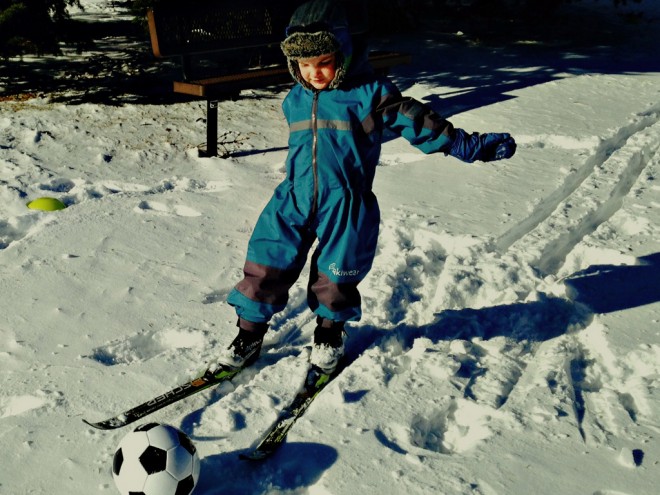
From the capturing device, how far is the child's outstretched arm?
2902 mm

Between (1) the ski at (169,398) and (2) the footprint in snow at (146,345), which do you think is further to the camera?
(2) the footprint in snow at (146,345)

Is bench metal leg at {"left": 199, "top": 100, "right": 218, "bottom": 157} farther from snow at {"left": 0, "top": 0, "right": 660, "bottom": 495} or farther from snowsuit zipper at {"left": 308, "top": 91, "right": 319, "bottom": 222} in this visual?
snowsuit zipper at {"left": 308, "top": 91, "right": 319, "bottom": 222}

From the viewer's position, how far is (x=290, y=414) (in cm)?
297

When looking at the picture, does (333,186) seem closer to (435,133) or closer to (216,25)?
(435,133)

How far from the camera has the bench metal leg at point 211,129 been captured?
5797 millimetres

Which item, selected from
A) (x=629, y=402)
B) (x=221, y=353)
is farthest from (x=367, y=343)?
(x=629, y=402)

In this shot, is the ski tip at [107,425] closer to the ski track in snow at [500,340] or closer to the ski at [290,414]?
the ski at [290,414]

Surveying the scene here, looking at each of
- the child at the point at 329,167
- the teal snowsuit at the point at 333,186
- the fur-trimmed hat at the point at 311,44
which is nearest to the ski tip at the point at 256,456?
the child at the point at 329,167

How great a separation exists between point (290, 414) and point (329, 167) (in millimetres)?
1068

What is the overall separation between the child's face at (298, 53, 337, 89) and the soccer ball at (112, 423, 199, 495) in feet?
4.99

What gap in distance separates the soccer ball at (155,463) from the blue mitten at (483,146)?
63.5 inches

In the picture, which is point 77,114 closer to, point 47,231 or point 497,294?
point 47,231

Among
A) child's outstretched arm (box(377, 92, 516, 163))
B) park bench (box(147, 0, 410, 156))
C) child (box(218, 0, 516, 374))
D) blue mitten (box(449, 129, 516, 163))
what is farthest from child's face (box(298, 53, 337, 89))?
park bench (box(147, 0, 410, 156))

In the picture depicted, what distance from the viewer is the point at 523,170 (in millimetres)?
5629
